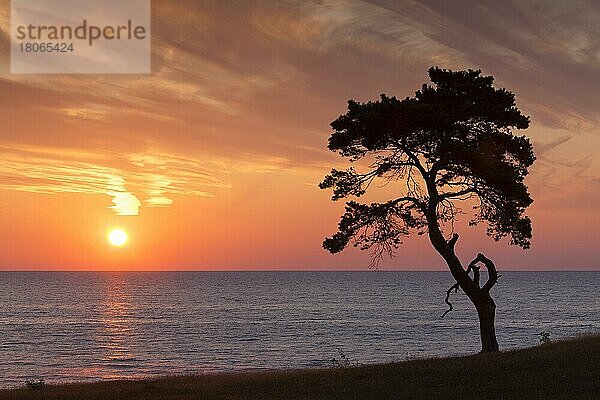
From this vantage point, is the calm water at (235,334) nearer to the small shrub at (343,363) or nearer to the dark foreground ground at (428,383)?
the small shrub at (343,363)

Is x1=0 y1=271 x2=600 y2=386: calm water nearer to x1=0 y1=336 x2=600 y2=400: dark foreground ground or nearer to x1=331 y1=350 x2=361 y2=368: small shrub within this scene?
x1=331 y1=350 x2=361 y2=368: small shrub

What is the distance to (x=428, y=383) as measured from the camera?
22875mm

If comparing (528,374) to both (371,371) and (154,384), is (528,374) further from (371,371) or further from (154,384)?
(154,384)

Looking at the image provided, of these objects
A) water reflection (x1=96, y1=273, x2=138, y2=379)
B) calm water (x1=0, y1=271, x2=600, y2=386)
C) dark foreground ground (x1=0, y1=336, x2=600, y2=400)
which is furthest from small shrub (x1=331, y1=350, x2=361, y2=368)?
water reflection (x1=96, y1=273, x2=138, y2=379)

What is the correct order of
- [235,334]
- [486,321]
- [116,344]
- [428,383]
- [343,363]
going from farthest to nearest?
[235,334], [116,344], [343,363], [486,321], [428,383]

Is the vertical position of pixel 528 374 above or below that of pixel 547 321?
above

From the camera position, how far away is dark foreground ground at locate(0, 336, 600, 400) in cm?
2077

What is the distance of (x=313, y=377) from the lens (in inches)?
1071

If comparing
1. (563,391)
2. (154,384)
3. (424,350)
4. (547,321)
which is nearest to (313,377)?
(154,384)

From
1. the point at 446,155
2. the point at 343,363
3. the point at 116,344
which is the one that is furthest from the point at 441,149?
the point at 116,344

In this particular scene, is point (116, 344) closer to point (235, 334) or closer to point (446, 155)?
point (235, 334)

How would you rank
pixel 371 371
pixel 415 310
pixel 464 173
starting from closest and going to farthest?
1. pixel 371 371
2. pixel 464 173
3. pixel 415 310

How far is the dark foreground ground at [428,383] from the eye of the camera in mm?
20766

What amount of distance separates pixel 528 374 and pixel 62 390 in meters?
19.8
